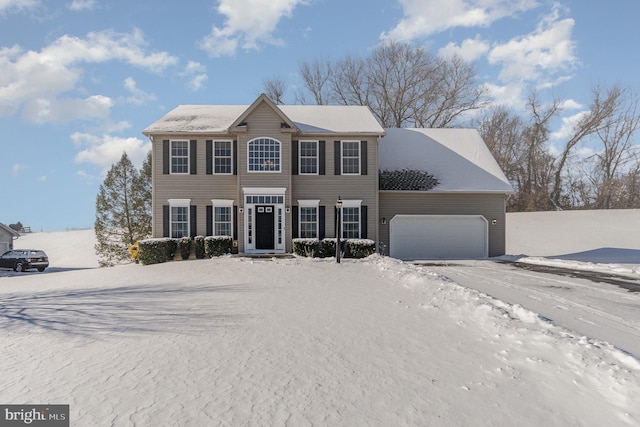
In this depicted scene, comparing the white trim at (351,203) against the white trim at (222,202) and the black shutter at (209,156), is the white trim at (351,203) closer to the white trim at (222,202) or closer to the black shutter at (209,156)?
the white trim at (222,202)

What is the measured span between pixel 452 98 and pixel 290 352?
1362 inches

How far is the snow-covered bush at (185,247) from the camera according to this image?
1778 centimetres

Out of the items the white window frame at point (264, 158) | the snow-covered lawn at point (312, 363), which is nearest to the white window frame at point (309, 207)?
the white window frame at point (264, 158)

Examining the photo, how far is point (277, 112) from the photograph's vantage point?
1797 cm

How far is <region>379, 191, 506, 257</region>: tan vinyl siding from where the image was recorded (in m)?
20.0

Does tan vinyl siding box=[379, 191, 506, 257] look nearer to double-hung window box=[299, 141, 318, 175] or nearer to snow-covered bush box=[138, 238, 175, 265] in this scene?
double-hung window box=[299, 141, 318, 175]

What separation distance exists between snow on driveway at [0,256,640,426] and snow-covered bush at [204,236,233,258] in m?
8.27

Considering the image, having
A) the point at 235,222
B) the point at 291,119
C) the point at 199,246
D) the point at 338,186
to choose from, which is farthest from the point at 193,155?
the point at 338,186

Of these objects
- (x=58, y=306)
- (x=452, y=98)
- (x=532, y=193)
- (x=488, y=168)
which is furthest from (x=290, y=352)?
(x=532, y=193)

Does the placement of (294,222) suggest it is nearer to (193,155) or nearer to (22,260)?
(193,155)

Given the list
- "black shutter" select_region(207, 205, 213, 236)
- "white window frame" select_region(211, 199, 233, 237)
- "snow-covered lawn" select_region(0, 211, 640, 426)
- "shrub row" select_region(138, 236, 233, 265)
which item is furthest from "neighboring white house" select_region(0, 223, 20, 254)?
"snow-covered lawn" select_region(0, 211, 640, 426)

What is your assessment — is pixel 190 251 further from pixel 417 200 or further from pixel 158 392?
pixel 158 392

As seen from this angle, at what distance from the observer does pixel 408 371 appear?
493 centimetres

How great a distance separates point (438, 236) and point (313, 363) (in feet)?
53.1
